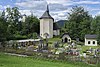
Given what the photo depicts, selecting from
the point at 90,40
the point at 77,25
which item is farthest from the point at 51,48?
the point at 77,25

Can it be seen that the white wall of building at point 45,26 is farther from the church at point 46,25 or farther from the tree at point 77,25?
the tree at point 77,25

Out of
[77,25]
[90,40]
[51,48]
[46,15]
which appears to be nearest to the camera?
[51,48]

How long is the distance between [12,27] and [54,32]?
1339 centimetres

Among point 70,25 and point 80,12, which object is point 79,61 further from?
point 80,12

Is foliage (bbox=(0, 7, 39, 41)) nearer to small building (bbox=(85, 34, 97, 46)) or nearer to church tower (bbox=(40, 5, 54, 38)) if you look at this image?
church tower (bbox=(40, 5, 54, 38))

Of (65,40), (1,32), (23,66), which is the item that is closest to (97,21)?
(65,40)

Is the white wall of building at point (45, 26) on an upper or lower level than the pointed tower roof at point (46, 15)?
lower

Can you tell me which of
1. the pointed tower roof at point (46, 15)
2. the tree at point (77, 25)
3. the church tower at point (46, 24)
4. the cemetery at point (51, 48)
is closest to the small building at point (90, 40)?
the cemetery at point (51, 48)

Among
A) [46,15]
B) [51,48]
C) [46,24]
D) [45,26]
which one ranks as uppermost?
[46,15]

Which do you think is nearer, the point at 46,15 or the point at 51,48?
the point at 51,48

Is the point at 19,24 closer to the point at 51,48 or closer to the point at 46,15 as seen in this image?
the point at 46,15

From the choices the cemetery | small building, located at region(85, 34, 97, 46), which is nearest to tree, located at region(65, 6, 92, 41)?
the cemetery

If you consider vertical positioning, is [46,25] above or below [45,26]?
above

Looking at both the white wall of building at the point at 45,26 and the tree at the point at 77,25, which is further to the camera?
the white wall of building at the point at 45,26
